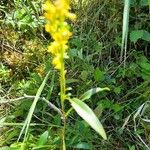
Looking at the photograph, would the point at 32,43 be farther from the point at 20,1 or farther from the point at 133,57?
the point at 133,57

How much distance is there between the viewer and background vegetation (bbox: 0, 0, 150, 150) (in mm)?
1544

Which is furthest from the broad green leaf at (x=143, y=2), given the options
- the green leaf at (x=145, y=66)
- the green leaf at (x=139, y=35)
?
the green leaf at (x=145, y=66)

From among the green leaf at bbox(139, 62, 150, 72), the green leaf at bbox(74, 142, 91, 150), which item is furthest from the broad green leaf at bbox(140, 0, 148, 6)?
the green leaf at bbox(74, 142, 91, 150)

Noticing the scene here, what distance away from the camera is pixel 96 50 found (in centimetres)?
184

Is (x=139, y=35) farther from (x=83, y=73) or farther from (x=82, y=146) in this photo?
(x=82, y=146)

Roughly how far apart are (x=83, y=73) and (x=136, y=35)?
282 millimetres

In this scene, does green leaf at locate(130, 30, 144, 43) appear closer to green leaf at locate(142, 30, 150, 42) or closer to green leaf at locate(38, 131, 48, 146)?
green leaf at locate(142, 30, 150, 42)

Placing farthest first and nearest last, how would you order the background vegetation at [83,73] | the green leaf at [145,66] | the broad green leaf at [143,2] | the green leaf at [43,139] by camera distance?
the broad green leaf at [143,2], the green leaf at [145,66], the background vegetation at [83,73], the green leaf at [43,139]

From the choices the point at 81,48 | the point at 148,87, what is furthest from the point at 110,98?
the point at 81,48

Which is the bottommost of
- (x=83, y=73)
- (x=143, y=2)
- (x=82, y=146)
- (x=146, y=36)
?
(x=82, y=146)

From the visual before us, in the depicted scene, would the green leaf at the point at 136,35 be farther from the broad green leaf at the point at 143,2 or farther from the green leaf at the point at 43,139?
the green leaf at the point at 43,139

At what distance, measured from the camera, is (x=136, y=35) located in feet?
5.72

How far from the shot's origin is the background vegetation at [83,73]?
60.8 inches

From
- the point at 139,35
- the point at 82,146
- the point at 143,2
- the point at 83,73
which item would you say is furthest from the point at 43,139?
the point at 143,2
